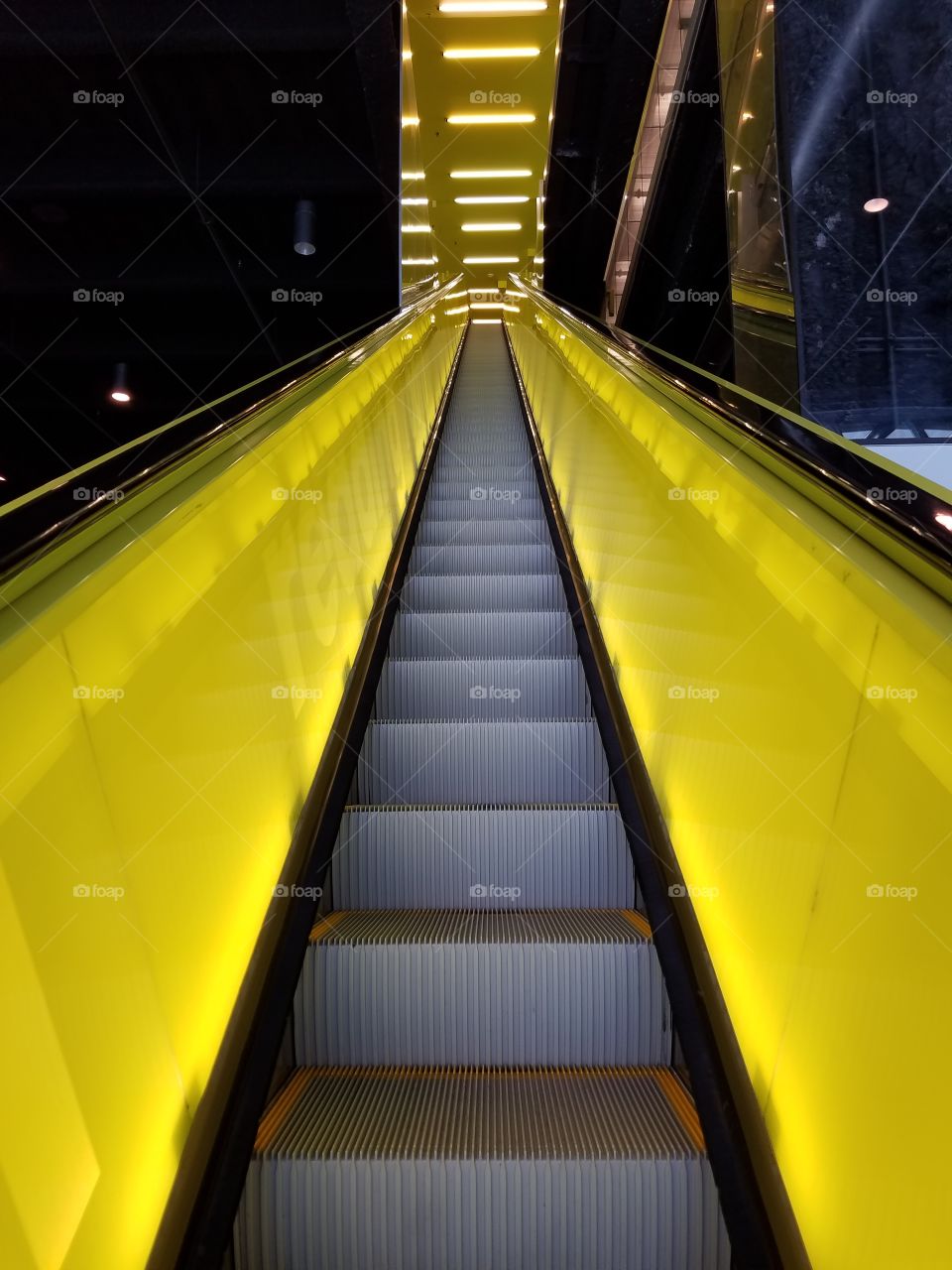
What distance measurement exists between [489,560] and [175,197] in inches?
197

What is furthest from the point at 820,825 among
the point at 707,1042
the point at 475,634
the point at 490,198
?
the point at 490,198

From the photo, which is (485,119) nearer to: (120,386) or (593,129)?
(593,129)

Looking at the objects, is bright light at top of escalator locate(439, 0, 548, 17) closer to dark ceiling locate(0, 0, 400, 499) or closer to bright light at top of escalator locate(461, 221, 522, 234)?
dark ceiling locate(0, 0, 400, 499)

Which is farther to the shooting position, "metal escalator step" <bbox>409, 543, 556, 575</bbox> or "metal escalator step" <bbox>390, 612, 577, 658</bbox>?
"metal escalator step" <bbox>409, 543, 556, 575</bbox>

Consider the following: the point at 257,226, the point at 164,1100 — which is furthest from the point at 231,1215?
the point at 257,226

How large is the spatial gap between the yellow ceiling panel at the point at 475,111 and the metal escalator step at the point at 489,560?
492 centimetres

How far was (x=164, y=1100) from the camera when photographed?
1.39 meters

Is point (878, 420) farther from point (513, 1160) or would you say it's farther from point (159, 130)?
point (159, 130)

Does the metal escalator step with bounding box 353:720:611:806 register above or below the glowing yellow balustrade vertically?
below

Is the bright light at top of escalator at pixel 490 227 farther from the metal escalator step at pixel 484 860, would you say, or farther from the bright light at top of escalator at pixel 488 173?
the metal escalator step at pixel 484 860

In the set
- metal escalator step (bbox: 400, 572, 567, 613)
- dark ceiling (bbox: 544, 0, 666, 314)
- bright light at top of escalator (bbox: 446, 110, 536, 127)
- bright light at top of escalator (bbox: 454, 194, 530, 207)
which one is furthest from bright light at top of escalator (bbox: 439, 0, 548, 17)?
metal escalator step (bbox: 400, 572, 567, 613)

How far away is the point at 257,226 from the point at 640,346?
5.63 metres

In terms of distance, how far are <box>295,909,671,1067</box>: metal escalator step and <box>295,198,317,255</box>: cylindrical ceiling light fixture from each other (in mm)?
6526

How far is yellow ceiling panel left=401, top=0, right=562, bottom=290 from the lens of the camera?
33.8ft
